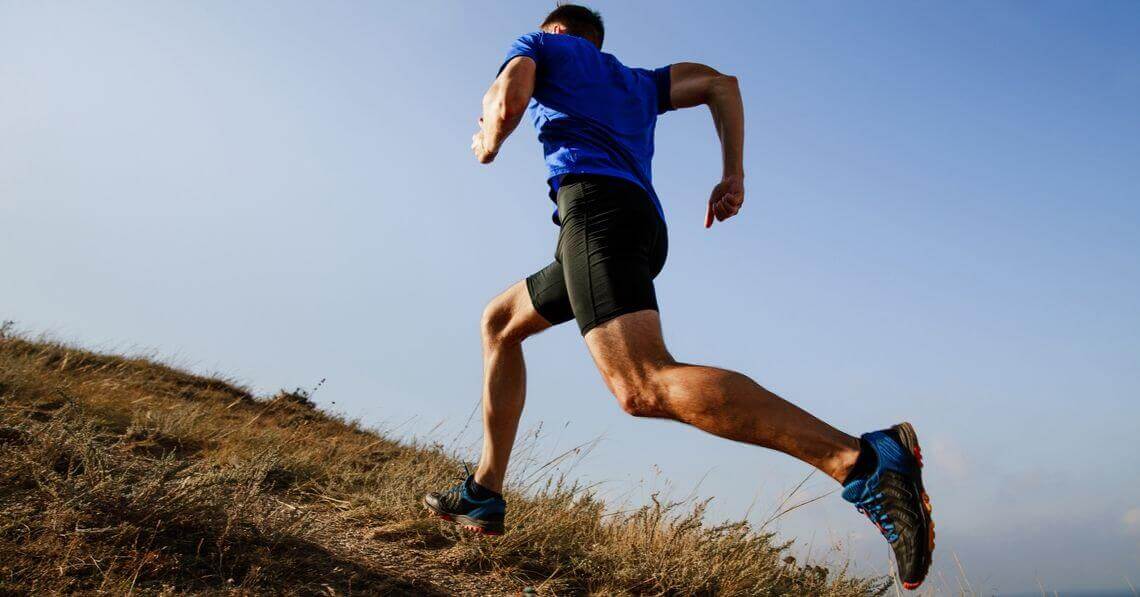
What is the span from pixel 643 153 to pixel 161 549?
83.7 inches

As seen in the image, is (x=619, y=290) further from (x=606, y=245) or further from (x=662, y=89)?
(x=662, y=89)

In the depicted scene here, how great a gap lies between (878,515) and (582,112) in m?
1.55

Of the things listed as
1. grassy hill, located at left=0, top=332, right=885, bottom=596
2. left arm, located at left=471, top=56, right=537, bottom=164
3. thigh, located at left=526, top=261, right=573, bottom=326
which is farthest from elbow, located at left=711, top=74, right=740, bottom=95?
grassy hill, located at left=0, top=332, right=885, bottom=596

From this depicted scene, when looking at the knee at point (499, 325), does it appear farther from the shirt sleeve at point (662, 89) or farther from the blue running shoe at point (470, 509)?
the shirt sleeve at point (662, 89)

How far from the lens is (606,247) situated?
2.31 m

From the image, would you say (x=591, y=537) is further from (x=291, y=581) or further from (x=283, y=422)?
(x=283, y=422)

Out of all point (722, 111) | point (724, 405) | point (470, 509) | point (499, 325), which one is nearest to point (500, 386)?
point (499, 325)

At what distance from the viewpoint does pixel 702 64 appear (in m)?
3.03

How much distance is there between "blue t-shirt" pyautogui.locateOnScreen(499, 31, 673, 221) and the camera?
101 inches

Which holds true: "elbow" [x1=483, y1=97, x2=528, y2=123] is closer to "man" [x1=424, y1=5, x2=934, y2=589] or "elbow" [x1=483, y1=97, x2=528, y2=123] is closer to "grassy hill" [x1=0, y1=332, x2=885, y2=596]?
"man" [x1=424, y1=5, x2=934, y2=589]

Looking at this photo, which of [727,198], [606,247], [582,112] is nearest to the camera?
[606,247]

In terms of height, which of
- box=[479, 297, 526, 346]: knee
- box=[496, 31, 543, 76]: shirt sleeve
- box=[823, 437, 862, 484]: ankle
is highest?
box=[496, 31, 543, 76]: shirt sleeve

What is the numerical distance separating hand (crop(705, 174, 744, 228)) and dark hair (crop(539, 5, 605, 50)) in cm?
82

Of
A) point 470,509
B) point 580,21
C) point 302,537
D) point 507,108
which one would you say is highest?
point 580,21
